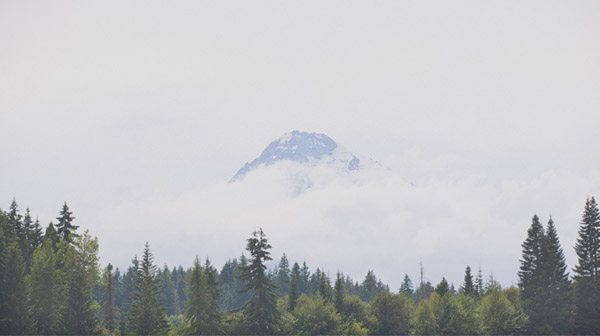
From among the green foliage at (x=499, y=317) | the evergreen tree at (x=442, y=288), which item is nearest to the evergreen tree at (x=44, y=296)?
the evergreen tree at (x=442, y=288)

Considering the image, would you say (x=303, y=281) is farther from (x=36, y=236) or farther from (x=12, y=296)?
(x=12, y=296)

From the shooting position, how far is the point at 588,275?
3733 inches

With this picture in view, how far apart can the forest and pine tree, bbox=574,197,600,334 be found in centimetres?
13

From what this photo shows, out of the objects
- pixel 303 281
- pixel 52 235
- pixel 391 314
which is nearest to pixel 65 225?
pixel 52 235

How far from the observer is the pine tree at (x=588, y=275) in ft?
302

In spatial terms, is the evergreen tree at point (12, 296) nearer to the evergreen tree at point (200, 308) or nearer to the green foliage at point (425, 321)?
the evergreen tree at point (200, 308)

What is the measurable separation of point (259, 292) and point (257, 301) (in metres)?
1.04

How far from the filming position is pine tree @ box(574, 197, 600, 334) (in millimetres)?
92000

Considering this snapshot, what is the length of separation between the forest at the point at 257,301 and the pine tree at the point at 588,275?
0.13m

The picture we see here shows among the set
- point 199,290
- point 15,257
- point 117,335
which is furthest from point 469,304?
point 15,257

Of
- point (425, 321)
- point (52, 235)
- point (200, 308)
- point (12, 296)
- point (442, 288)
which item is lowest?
point (425, 321)

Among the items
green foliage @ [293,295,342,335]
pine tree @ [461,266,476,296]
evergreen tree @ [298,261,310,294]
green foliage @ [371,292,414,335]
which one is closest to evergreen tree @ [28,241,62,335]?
green foliage @ [293,295,342,335]

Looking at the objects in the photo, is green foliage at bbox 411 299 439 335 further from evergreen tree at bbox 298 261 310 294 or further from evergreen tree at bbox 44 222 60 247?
evergreen tree at bbox 298 261 310 294

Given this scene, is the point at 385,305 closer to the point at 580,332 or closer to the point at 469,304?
the point at 469,304
